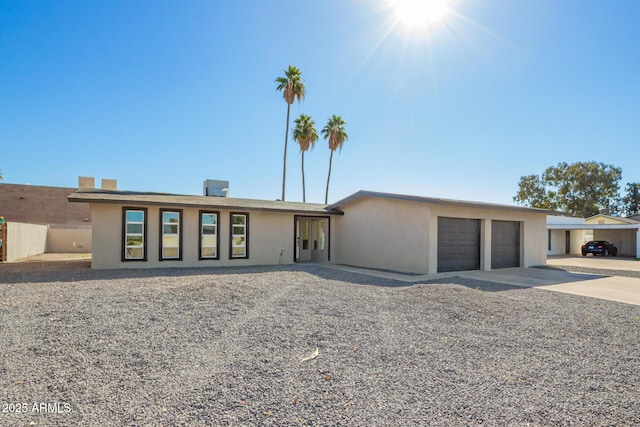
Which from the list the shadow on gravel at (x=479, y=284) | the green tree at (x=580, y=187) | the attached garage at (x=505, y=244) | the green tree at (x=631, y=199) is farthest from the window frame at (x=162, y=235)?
the green tree at (x=631, y=199)

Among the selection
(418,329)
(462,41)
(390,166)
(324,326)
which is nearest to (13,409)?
(324,326)

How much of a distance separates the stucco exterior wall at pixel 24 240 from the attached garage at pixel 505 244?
2193 centimetres

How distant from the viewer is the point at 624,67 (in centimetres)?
1330

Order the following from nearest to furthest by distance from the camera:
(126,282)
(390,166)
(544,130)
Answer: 1. (126,282)
2. (544,130)
3. (390,166)

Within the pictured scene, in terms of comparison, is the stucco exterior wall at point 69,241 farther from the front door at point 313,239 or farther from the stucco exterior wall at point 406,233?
the stucco exterior wall at point 406,233

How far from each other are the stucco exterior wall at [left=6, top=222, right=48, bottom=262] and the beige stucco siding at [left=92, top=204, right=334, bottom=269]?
784 cm

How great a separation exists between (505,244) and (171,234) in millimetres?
14125

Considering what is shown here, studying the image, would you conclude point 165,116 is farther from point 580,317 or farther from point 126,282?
point 580,317

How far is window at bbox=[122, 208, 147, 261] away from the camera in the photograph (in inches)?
477

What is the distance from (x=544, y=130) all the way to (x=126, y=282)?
2192 centimetres

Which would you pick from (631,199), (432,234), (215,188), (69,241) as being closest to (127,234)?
(215,188)

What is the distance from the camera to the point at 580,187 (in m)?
43.9

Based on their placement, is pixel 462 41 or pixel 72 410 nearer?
pixel 72 410

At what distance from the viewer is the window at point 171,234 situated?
41.4 ft
